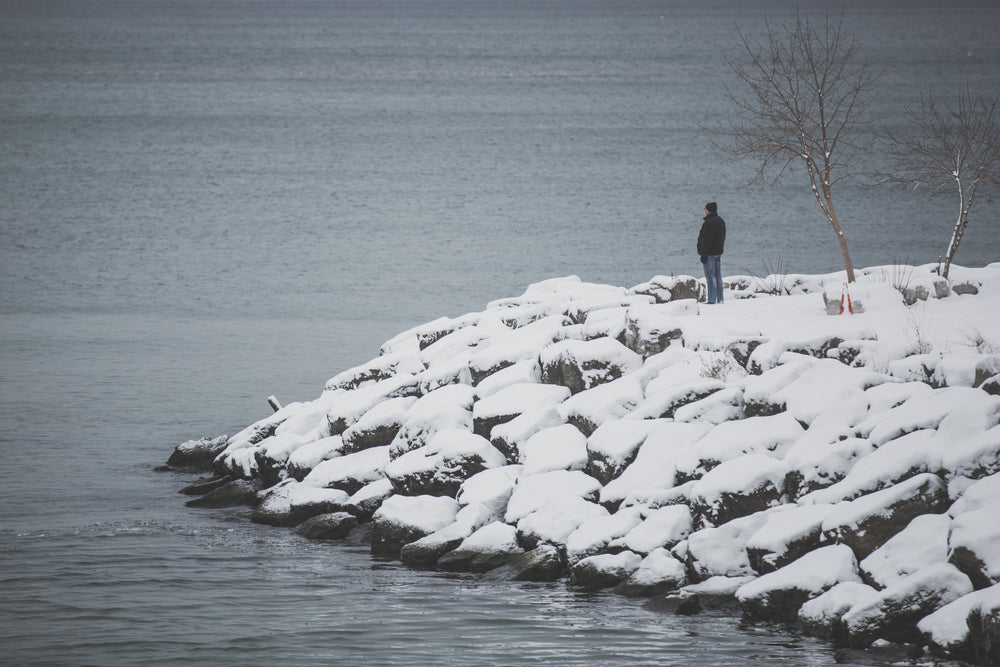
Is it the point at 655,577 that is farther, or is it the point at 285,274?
the point at 285,274

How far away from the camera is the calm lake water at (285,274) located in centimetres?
1312

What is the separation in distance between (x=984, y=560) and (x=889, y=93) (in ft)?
429

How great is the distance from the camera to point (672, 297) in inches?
851

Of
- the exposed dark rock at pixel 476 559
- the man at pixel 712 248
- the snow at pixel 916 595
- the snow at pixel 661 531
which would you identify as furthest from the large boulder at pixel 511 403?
the snow at pixel 916 595

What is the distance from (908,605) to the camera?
1187 centimetres

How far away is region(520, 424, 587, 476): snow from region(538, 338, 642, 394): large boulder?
120cm

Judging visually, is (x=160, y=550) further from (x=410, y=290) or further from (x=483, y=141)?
(x=483, y=141)

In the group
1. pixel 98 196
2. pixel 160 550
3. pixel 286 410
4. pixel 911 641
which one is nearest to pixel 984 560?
pixel 911 641

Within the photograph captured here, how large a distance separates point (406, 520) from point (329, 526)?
137 centimetres

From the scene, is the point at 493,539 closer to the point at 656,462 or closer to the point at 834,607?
the point at 656,462

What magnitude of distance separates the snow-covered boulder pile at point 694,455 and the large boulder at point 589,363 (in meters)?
0.04

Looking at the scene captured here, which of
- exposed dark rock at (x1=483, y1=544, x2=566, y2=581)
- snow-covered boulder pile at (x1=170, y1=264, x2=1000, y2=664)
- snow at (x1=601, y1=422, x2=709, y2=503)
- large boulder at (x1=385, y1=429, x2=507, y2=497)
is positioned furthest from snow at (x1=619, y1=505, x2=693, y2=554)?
large boulder at (x1=385, y1=429, x2=507, y2=497)

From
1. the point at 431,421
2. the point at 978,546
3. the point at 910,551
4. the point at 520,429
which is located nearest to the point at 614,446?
the point at 520,429

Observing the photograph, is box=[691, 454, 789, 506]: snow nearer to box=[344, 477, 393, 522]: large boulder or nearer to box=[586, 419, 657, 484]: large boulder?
box=[586, 419, 657, 484]: large boulder
